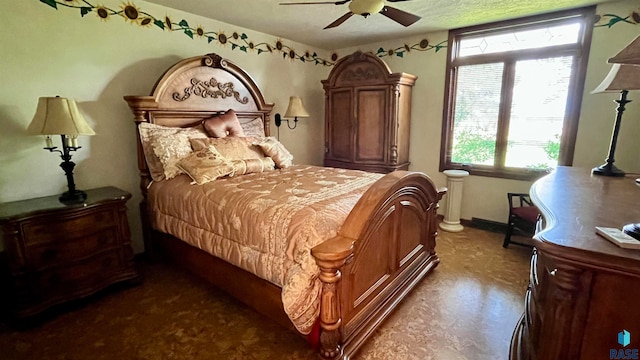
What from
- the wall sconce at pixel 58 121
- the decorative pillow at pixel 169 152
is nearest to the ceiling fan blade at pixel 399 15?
the decorative pillow at pixel 169 152

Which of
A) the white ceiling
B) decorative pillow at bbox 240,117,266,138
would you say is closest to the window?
the white ceiling

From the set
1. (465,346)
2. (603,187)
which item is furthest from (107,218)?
(603,187)

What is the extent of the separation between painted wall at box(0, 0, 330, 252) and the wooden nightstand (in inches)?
11.7

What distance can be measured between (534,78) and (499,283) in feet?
7.41

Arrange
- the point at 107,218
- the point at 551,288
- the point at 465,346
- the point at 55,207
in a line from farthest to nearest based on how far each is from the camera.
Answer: the point at 107,218 < the point at 55,207 < the point at 465,346 < the point at 551,288

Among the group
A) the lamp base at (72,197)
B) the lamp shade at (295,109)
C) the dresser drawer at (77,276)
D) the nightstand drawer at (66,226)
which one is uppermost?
the lamp shade at (295,109)

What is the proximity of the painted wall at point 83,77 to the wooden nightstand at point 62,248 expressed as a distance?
0.30 m

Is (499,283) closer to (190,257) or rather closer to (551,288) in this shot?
(551,288)

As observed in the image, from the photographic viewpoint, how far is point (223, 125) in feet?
10.1

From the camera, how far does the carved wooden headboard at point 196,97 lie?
8.95 ft

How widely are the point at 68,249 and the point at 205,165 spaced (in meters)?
1.07

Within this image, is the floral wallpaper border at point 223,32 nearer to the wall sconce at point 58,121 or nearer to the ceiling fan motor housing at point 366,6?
the wall sconce at point 58,121

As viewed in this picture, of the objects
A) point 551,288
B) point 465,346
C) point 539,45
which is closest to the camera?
point 551,288

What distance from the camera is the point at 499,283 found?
249 centimetres
